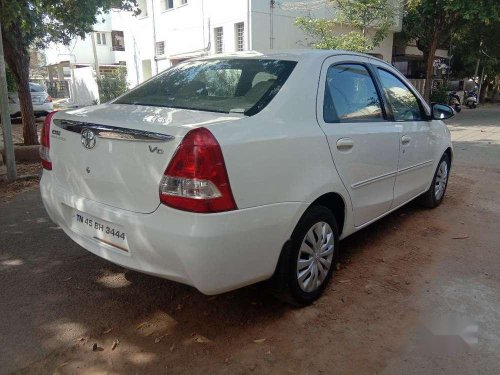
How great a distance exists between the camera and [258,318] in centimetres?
287

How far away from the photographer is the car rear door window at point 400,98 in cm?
388

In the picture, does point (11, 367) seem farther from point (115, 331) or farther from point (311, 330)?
point (311, 330)

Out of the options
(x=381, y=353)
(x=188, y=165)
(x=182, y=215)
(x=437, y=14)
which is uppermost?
(x=437, y=14)

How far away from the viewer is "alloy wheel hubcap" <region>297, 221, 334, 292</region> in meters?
2.87

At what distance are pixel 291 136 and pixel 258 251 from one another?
2.33 ft

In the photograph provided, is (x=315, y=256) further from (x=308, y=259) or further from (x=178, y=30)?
(x=178, y=30)

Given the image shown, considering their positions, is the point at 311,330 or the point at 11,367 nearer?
the point at 11,367

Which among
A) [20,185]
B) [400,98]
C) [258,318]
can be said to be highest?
[400,98]

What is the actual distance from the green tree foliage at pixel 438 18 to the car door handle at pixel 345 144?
44.1 feet

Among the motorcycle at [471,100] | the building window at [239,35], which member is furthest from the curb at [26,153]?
the motorcycle at [471,100]

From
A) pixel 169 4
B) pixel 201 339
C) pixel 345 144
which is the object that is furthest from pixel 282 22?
pixel 201 339

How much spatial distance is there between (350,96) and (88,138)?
1912 millimetres

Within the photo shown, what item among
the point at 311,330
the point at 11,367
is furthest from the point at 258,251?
the point at 11,367

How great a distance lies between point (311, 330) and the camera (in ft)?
8.98
